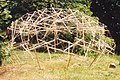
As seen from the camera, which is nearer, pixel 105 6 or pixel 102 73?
pixel 102 73

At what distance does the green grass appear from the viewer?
30.8 ft

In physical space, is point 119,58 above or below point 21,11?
below

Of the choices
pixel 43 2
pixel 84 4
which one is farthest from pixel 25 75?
pixel 84 4

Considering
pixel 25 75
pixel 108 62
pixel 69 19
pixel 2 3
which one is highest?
pixel 2 3

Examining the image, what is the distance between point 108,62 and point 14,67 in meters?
3.04

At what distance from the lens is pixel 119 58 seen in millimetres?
12469

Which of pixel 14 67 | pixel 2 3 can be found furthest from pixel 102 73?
pixel 2 3

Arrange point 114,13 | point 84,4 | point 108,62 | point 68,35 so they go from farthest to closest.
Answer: point 114,13, point 84,4, point 68,35, point 108,62

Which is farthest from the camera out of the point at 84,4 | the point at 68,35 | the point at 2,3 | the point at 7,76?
the point at 84,4

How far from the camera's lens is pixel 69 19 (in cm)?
1066

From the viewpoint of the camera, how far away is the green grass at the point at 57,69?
30.8 ft

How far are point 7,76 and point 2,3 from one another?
2128 mm

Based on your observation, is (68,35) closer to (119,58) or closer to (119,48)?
(119,58)

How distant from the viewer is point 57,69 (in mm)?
10109
